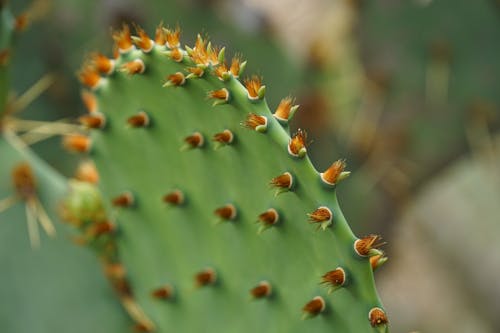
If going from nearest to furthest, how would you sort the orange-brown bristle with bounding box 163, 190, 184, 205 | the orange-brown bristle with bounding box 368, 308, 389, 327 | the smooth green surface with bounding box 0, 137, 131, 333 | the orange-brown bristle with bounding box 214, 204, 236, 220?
the orange-brown bristle with bounding box 368, 308, 389, 327, the orange-brown bristle with bounding box 214, 204, 236, 220, the orange-brown bristle with bounding box 163, 190, 184, 205, the smooth green surface with bounding box 0, 137, 131, 333

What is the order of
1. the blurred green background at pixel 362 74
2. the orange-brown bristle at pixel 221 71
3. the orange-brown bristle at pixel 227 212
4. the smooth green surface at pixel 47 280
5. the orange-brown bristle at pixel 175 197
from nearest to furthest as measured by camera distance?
1. the orange-brown bristle at pixel 221 71
2. the orange-brown bristle at pixel 227 212
3. the orange-brown bristle at pixel 175 197
4. the smooth green surface at pixel 47 280
5. the blurred green background at pixel 362 74

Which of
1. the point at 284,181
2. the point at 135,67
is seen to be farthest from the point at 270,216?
the point at 135,67

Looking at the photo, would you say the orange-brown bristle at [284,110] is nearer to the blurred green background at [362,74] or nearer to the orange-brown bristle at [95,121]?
the orange-brown bristle at [95,121]

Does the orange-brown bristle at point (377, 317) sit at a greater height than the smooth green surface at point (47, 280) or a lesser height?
greater

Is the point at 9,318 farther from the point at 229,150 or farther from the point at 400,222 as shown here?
the point at 400,222

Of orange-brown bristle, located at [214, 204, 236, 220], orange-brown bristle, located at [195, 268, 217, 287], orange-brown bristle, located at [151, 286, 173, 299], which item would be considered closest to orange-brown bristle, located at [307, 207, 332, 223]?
orange-brown bristle, located at [214, 204, 236, 220]

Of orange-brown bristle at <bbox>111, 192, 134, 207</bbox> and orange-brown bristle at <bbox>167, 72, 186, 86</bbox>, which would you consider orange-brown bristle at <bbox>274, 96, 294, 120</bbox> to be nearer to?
orange-brown bristle at <bbox>167, 72, 186, 86</bbox>

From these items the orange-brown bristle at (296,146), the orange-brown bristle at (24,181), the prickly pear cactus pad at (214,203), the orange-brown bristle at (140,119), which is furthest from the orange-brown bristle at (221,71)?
the orange-brown bristle at (24,181)
